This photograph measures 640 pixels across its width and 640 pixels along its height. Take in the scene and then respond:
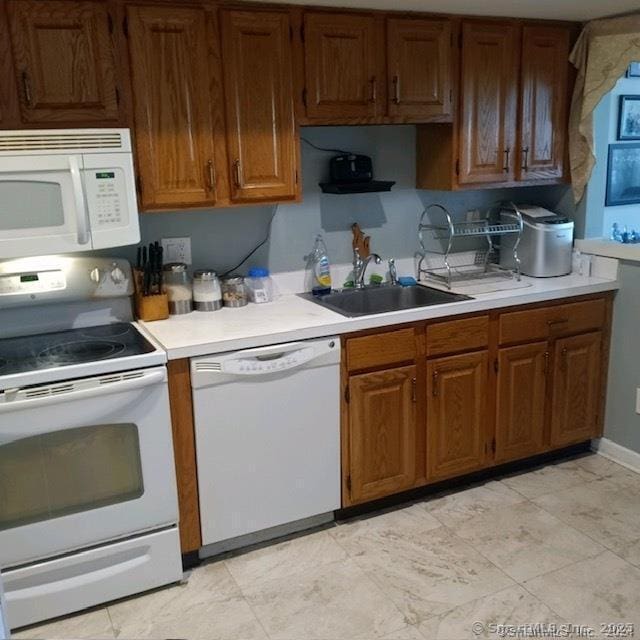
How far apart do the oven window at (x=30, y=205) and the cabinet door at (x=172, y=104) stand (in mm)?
356

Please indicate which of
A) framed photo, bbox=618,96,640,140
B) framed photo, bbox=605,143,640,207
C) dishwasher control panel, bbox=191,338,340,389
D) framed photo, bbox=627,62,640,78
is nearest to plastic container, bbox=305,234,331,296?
dishwasher control panel, bbox=191,338,340,389

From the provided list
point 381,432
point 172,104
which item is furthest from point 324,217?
point 381,432

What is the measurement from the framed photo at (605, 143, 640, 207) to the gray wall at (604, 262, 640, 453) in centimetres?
53

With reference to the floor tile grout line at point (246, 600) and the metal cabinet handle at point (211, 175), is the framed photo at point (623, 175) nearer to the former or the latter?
the metal cabinet handle at point (211, 175)

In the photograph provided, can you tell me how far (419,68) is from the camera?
2.82 meters

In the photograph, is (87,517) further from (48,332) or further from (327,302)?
(327,302)

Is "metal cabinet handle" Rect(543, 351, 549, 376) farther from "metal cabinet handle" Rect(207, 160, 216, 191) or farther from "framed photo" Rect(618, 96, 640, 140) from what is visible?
"metal cabinet handle" Rect(207, 160, 216, 191)

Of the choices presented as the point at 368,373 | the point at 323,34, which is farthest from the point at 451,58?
the point at 368,373

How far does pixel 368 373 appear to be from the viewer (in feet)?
8.71

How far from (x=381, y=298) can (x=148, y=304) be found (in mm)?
1105

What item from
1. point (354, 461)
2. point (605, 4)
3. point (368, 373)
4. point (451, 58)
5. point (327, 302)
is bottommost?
point (354, 461)

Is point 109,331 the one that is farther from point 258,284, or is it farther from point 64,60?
point 64,60

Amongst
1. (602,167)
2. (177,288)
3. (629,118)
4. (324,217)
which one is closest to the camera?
(177,288)

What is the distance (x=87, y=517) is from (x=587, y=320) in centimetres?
229
